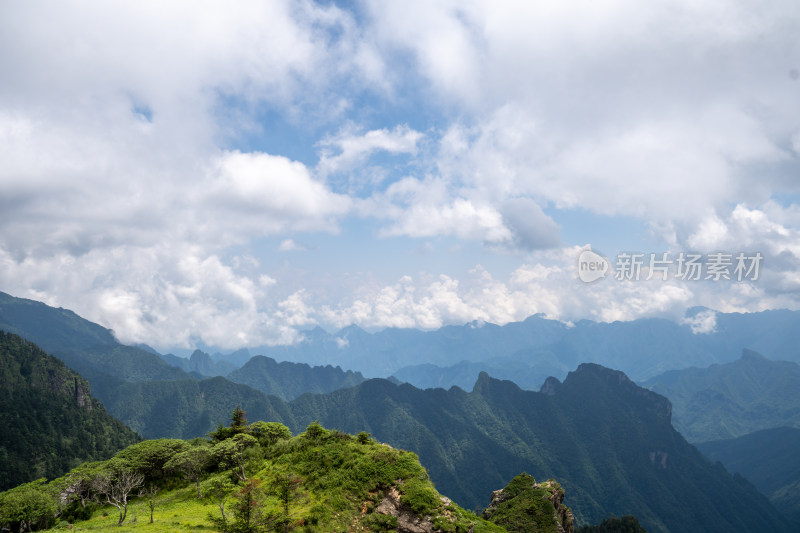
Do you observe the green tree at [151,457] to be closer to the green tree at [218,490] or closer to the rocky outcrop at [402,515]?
the green tree at [218,490]

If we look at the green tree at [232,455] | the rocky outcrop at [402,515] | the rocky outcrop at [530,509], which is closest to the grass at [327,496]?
the rocky outcrop at [402,515]

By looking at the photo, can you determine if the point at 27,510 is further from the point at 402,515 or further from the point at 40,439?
the point at 40,439

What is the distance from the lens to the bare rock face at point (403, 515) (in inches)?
1358

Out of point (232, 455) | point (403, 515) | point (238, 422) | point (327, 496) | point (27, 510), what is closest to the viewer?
point (403, 515)

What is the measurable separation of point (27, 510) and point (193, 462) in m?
15.9

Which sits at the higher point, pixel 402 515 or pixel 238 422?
pixel 402 515

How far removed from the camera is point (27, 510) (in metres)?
42.4

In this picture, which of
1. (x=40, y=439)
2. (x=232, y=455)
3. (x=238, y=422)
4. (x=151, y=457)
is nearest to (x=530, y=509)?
(x=238, y=422)

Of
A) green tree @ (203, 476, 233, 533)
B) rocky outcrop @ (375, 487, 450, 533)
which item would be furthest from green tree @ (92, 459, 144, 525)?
rocky outcrop @ (375, 487, 450, 533)

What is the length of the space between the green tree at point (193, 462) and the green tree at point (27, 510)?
1144 centimetres

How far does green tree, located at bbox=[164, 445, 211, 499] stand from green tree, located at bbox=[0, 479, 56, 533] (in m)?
11.4

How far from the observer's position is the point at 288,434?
61.9 m

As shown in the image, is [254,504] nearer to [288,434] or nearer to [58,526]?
[58,526]

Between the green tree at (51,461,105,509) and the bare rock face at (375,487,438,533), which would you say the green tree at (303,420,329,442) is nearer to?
the bare rock face at (375,487,438,533)
